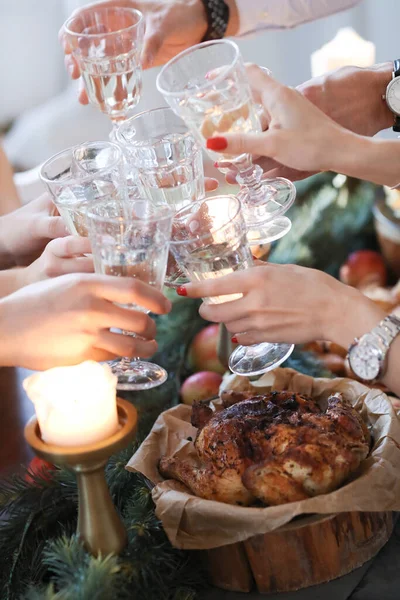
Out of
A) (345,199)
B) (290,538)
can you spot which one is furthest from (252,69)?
(345,199)

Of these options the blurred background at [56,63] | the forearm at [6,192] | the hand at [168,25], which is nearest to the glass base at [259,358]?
the hand at [168,25]

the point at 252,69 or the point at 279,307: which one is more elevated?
the point at 252,69

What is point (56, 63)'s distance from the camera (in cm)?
484

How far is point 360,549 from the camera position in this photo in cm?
117

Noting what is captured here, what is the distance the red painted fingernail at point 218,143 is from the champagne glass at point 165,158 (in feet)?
0.47

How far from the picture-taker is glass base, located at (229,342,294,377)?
1354 mm

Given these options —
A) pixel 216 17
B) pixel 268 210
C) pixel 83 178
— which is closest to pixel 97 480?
pixel 83 178

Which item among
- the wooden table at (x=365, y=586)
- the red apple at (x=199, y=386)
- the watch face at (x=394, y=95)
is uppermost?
the watch face at (x=394, y=95)

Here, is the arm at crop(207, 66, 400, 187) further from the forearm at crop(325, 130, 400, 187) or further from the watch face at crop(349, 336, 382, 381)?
the watch face at crop(349, 336, 382, 381)

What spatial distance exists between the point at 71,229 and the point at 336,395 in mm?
541

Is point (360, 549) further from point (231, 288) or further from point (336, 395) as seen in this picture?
point (231, 288)

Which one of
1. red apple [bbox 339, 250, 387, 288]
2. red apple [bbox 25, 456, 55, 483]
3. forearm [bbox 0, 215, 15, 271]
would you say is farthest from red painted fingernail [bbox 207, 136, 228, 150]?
red apple [bbox 339, 250, 387, 288]

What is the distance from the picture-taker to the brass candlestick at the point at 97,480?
3.24 ft

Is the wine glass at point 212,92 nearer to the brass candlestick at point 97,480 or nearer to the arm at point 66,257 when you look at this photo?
the arm at point 66,257
